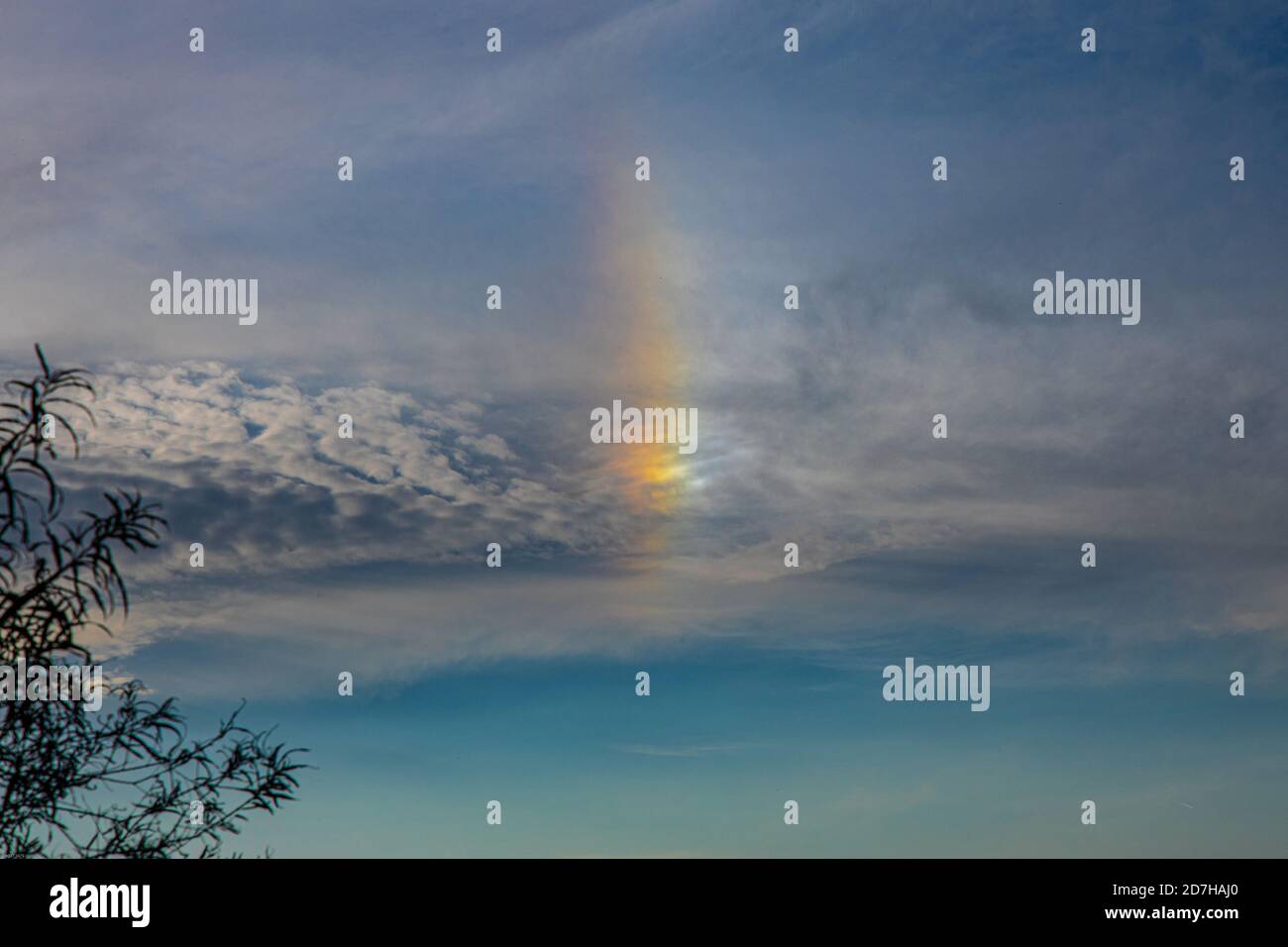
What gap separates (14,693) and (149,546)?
176cm

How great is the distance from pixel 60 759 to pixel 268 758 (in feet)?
7.37

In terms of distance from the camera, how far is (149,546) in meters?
9.43
